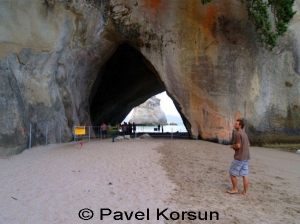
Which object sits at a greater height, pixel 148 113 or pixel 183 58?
pixel 183 58

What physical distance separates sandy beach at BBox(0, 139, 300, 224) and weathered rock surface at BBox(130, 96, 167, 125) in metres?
Answer: 63.1

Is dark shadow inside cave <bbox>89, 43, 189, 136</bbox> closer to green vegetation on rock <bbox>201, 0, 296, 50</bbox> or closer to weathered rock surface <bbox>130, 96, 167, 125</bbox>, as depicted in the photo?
green vegetation on rock <bbox>201, 0, 296, 50</bbox>

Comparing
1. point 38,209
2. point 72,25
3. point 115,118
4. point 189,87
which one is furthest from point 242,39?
point 115,118

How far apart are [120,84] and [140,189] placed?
16.8 meters

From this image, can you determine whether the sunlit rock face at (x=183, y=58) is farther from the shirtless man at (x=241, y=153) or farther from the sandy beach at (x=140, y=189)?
the shirtless man at (x=241, y=153)

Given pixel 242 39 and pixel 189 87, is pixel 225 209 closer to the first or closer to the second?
pixel 189 87

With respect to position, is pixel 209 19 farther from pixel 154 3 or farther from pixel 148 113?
pixel 148 113

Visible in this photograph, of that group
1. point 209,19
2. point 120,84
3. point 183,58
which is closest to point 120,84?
point 120,84

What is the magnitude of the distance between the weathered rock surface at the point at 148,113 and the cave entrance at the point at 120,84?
4767 cm

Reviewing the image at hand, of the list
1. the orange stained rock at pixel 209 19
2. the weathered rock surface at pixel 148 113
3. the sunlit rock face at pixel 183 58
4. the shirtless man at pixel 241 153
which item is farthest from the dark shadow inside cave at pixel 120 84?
the weathered rock surface at pixel 148 113

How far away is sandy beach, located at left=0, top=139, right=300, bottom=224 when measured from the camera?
186 inches

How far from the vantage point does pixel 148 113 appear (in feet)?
247

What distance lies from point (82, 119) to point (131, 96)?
7.92m

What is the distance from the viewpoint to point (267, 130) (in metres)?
13.4
